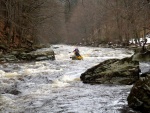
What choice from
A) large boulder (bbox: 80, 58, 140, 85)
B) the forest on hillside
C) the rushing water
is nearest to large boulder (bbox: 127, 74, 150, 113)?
the rushing water

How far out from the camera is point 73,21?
91.4 metres

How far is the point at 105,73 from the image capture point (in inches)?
485

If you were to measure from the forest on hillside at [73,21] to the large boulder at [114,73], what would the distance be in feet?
9.02

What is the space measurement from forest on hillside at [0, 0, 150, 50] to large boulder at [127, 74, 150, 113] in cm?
324

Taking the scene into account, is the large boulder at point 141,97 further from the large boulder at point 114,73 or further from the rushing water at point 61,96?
the large boulder at point 114,73

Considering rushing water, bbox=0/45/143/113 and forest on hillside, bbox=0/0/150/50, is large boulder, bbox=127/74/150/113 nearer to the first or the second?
rushing water, bbox=0/45/143/113

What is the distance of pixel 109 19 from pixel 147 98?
49.8 m

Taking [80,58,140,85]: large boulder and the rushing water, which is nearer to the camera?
the rushing water

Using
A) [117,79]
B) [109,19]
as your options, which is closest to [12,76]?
[117,79]

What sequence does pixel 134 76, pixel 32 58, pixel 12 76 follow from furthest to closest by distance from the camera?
pixel 32 58, pixel 12 76, pixel 134 76

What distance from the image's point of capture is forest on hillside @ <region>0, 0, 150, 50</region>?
2303 centimetres

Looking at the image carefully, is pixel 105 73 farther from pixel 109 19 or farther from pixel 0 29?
pixel 109 19

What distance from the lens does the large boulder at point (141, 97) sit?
7.68m

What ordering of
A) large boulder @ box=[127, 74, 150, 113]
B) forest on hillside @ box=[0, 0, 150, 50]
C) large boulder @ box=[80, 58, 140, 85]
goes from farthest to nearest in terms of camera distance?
forest on hillside @ box=[0, 0, 150, 50] → large boulder @ box=[80, 58, 140, 85] → large boulder @ box=[127, 74, 150, 113]
